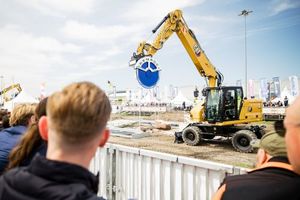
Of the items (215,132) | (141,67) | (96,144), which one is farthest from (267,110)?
(96,144)

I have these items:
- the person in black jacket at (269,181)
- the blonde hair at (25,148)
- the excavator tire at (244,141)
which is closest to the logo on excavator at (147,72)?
the excavator tire at (244,141)

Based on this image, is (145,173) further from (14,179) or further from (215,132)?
(215,132)

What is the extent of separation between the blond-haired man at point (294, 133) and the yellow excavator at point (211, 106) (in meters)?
12.4

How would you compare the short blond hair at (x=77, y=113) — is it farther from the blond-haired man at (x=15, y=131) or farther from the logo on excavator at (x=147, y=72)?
the logo on excavator at (x=147, y=72)

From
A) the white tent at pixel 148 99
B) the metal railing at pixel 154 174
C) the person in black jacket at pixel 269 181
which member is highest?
the white tent at pixel 148 99

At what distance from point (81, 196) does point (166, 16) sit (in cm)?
1706

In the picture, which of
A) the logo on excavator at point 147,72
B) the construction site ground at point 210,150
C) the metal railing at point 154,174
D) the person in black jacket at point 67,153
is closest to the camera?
the person in black jacket at point 67,153

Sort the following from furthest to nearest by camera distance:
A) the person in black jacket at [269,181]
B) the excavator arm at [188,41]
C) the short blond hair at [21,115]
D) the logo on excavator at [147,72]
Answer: the excavator arm at [188,41] → the logo on excavator at [147,72] → the short blond hair at [21,115] → the person in black jacket at [269,181]

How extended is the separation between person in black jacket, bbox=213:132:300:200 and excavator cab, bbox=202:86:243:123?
42.1 ft

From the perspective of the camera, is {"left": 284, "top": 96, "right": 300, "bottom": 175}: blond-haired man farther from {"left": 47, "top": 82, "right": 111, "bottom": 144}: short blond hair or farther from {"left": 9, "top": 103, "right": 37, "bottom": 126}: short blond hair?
{"left": 9, "top": 103, "right": 37, "bottom": 126}: short blond hair

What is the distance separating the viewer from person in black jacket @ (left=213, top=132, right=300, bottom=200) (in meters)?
1.84

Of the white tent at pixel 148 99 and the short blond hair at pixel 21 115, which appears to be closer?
the short blond hair at pixel 21 115

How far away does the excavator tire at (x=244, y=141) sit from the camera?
1330cm

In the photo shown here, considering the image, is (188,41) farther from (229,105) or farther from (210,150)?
(210,150)
